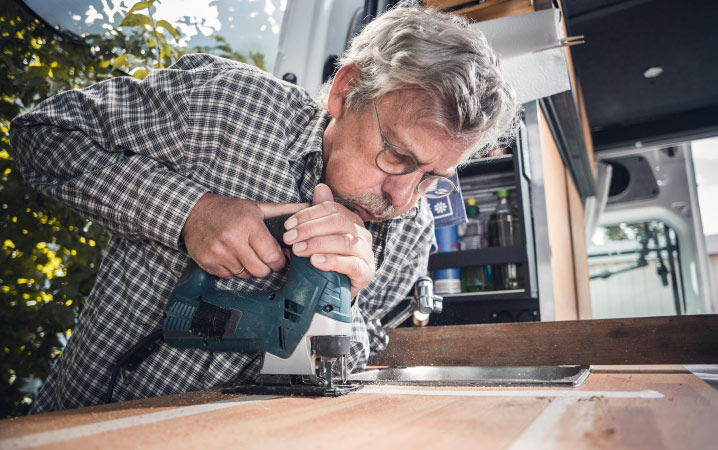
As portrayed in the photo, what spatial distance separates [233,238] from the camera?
787 millimetres

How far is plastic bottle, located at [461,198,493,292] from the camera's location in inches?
68.0

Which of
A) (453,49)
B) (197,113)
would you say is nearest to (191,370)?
(197,113)

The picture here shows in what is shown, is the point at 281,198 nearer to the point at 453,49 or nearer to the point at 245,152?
the point at 245,152

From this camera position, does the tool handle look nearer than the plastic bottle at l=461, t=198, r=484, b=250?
Yes

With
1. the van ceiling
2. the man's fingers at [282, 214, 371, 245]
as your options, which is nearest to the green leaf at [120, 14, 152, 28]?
the man's fingers at [282, 214, 371, 245]

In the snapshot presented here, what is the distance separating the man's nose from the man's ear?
8.1 inches

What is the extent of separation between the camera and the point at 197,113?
1013 mm

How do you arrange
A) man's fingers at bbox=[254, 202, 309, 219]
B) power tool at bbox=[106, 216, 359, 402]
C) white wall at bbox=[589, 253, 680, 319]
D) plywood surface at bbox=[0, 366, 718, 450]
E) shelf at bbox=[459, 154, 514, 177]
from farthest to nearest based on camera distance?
white wall at bbox=[589, 253, 680, 319] → shelf at bbox=[459, 154, 514, 177] → man's fingers at bbox=[254, 202, 309, 219] → power tool at bbox=[106, 216, 359, 402] → plywood surface at bbox=[0, 366, 718, 450]

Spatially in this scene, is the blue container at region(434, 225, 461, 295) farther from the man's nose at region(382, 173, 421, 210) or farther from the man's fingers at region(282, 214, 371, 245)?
the man's fingers at region(282, 214, 371, 245)

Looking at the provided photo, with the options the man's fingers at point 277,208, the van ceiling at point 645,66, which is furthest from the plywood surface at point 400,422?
the van ceiling at point 645,66

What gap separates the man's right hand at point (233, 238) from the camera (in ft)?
2.58

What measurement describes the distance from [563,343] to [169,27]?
147cm

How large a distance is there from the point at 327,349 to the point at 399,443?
0.99ft

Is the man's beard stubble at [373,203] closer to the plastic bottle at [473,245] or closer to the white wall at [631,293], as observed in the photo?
the plastic bottle at [473,245]
